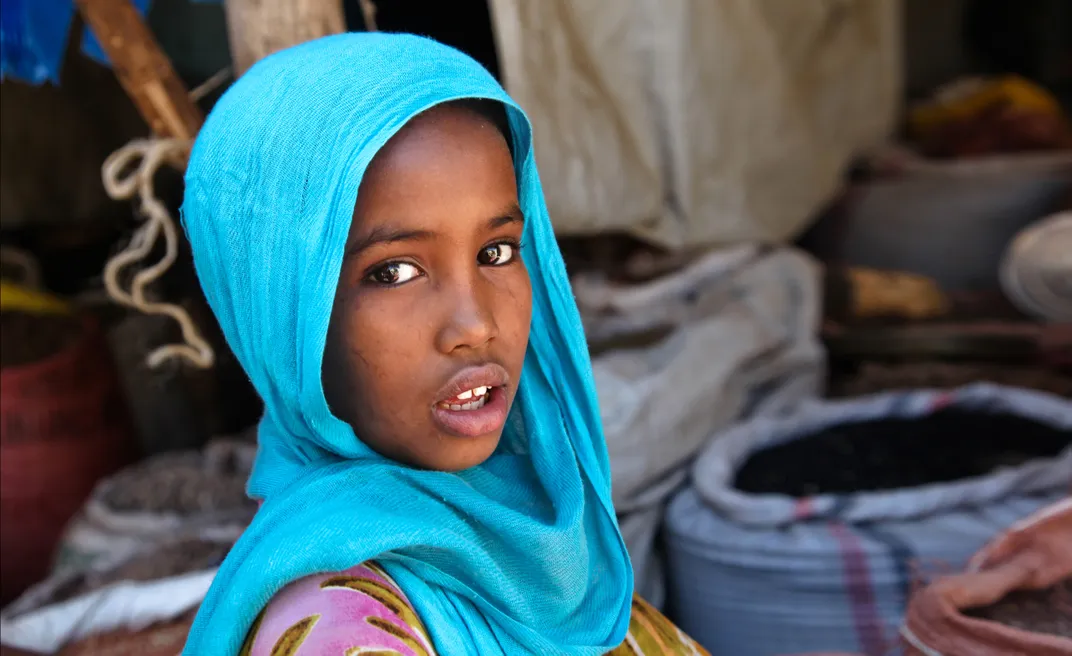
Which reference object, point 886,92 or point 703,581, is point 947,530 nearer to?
point 703,581

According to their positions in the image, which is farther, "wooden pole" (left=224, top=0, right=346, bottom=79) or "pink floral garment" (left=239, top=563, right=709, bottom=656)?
"wooden pole" (left=224, top=0, right=346, bottom=79)

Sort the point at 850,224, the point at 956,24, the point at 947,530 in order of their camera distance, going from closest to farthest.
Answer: the point at 947,530, the point at 850,224, the point at 956,24

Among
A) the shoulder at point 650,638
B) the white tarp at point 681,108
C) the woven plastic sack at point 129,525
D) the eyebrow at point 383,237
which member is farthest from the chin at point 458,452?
the white tarp at point 681,108

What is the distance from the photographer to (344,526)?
3.04 ft

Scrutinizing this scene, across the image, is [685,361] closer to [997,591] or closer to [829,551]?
[829,551]

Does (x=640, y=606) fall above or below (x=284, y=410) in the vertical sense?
below

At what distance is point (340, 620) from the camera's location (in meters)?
0.89

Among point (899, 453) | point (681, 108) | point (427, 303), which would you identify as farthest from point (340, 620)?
point (681, 108)

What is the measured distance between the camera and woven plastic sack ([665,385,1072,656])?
6.32 ft

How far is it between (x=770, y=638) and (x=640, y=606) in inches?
31.9

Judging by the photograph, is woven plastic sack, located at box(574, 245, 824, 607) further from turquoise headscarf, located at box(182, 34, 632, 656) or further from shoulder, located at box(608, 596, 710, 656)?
turquoise headscarf, located at box(182, 34, 632, 656)

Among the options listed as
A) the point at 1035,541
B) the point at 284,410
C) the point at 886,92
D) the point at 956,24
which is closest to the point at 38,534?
the point at 284,410

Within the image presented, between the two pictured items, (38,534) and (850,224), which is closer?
(38,534)

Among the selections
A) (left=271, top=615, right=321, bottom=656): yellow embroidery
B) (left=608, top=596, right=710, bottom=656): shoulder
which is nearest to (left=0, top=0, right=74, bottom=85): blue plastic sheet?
(left=271, top=615, right=321, bottom=656): yellow embroidery
